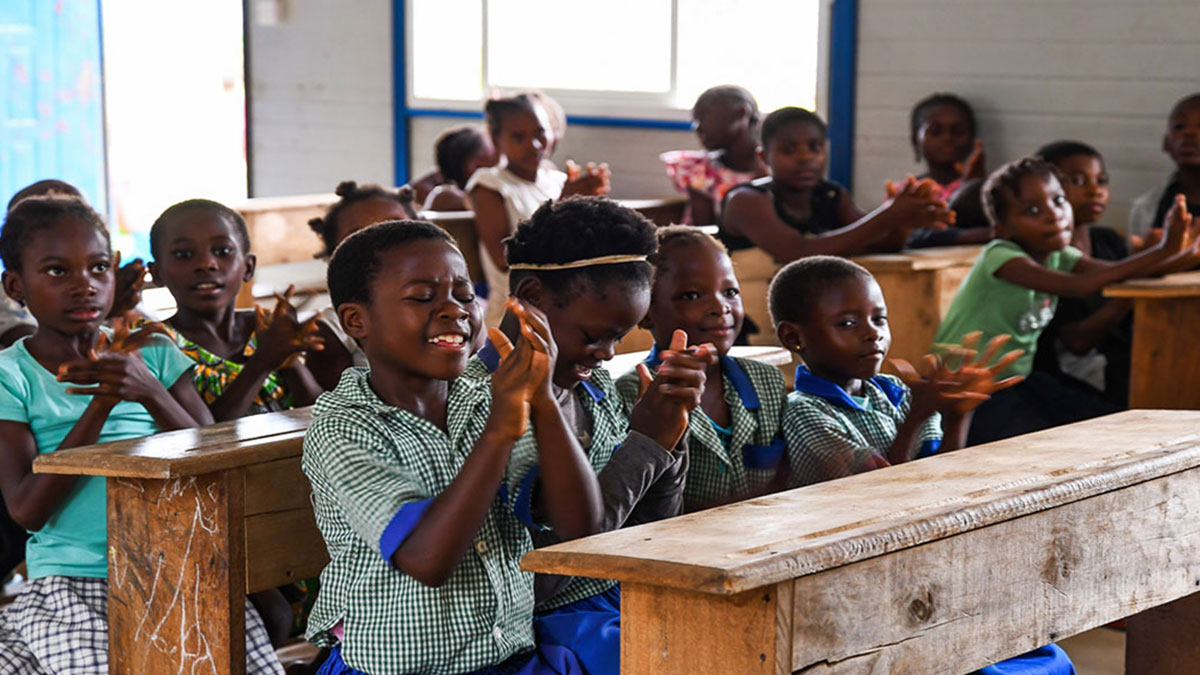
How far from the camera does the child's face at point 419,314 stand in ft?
6.71

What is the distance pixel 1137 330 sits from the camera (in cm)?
404

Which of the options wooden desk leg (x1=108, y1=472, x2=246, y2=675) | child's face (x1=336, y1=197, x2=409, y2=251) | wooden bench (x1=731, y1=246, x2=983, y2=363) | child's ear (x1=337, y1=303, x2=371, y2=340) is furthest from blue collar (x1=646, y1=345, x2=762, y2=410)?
wooden bench (x1=731, y1=246, x2=983, y2=363)

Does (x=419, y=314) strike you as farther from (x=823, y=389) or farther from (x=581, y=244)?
Result: (x=823, y=389)

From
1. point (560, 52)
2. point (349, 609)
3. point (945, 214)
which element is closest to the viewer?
point (349, 609)

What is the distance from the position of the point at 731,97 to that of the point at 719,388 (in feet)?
12.0

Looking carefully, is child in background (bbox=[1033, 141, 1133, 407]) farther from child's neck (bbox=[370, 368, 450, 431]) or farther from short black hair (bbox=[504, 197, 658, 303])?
child's neck (bbox=[370, 368, 450, 431])

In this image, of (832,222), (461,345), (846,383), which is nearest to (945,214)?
(832,222)

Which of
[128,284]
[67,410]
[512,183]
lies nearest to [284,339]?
[67,410]

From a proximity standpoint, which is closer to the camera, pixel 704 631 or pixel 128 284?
pixel 704 631

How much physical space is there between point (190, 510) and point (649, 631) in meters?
0.89

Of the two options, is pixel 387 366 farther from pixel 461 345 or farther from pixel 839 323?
pixel 839 323

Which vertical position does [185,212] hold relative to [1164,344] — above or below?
above

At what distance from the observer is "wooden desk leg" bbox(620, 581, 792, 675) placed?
1569 mm

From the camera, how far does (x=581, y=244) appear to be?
225 cm
